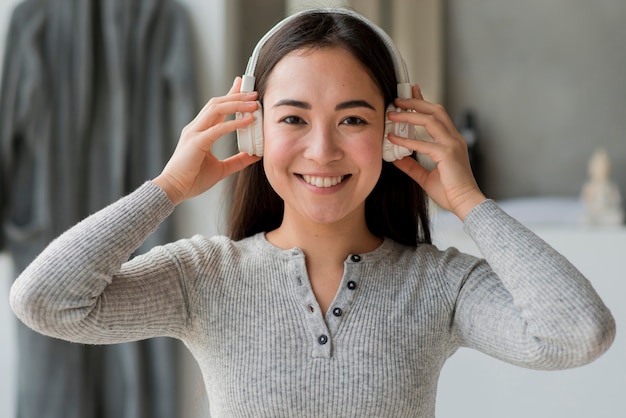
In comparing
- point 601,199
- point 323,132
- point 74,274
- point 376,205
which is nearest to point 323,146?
point 323,132

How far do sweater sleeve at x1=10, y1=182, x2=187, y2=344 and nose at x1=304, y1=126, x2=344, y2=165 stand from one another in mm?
204

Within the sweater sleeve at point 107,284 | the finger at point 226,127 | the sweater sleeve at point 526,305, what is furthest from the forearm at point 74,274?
the sweater sleeve at point 526,305

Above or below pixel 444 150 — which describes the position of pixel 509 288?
below

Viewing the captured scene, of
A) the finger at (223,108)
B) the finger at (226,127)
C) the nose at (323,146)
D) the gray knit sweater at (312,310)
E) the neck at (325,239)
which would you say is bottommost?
the gray knit sweater at (312,310)

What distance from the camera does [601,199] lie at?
224cm

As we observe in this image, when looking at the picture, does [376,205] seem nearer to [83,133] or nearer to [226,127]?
[226,127]

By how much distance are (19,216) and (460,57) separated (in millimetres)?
1407

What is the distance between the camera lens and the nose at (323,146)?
1.05 meters

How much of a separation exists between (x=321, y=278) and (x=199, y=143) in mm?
243

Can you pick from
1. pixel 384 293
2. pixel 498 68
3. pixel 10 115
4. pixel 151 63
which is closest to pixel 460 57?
pixel 498 68

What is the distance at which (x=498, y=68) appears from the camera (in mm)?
2629

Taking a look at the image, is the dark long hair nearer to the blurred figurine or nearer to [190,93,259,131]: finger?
[190,93,259,131]: finger

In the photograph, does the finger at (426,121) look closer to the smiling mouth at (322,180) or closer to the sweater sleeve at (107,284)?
the smiling mouth at (322,180)

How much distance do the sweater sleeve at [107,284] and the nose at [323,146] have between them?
0.20m
